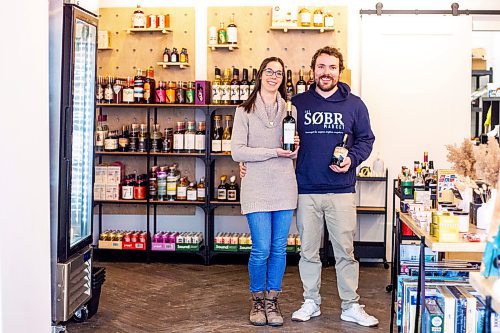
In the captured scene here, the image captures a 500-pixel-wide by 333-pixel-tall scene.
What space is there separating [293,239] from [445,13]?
2.63 metres

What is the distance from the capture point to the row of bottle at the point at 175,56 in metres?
7.17

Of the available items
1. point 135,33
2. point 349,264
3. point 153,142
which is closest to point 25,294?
point 349,264

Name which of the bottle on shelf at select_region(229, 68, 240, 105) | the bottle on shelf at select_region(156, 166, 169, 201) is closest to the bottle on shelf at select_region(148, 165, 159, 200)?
the bottle on shelf at select_region(156, 166, 169, 201)

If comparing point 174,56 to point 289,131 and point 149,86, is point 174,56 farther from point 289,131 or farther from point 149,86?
point 289,131

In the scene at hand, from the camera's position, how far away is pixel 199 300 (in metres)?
5.70

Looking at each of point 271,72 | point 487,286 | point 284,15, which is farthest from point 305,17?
point 487,286

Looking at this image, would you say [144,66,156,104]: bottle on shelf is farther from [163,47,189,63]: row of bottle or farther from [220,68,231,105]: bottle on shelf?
[220,68,231,105]: bottle on shelf

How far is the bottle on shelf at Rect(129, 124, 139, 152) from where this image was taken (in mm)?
7172

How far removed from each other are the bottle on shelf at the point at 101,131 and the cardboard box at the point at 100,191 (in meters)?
0.37

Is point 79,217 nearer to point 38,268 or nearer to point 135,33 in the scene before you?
point 38,268

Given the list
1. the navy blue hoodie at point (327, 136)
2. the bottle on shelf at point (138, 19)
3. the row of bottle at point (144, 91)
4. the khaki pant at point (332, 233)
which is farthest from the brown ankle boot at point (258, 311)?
the bottle on shelf at point (138, 19)

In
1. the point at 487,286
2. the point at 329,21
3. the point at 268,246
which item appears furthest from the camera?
the point at 329,21

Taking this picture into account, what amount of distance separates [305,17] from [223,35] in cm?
81

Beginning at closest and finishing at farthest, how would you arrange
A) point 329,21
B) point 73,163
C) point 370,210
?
point 73,163 → point 370,210 → point 329,21
